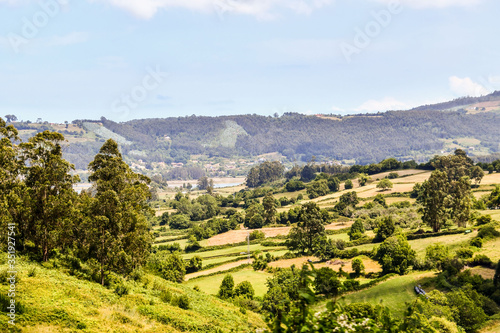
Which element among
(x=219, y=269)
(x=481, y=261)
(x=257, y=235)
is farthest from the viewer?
(x=257, y=235)

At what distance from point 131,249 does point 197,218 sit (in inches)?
4153

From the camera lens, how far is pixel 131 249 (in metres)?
38.5

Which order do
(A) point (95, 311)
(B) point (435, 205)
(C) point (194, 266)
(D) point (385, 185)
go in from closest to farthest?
(A) point (95, 311) < (B) point (435, 205) < (C) point (194, 266) < (D) point (385, 185)

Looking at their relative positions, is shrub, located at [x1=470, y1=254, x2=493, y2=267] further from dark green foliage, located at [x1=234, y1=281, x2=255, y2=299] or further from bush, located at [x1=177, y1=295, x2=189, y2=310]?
bush, located at [x1=177, y1=295, x2=189, y2=310]

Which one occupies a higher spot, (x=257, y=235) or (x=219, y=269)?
(x=257, y=235)

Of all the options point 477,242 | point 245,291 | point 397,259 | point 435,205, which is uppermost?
point 435,205

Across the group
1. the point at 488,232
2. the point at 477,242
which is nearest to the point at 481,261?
the point at 477,242

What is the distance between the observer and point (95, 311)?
2472 centimetres

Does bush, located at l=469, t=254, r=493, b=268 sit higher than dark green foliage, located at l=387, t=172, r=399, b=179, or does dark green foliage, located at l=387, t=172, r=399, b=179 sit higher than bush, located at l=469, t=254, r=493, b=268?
dark green foliage, located at l=387, t=172, r=399, b=179

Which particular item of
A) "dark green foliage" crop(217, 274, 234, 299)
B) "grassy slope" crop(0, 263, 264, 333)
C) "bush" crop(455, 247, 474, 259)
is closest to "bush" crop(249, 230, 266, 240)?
"dark green foliage" crop(217, 274, 234, 299)

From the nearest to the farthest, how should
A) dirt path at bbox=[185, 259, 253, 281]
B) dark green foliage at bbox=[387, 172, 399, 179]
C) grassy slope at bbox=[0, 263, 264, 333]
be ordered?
grassy slope at bbox=[0, 263, 264, 333], dirt path at bbox=[185, 259, 253, 281], dark green foliage at bbox=[387, 172, 399, 179]

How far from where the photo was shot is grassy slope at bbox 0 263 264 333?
21.4m

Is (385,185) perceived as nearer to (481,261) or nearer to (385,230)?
(385,230)

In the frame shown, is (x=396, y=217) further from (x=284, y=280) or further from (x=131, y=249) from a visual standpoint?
(x=131, y=249)
